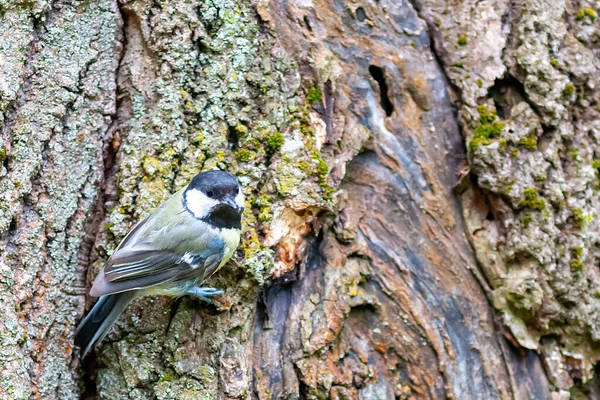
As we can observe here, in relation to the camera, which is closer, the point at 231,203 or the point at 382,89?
the point at 231,203

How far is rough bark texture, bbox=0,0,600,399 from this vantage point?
2277mm

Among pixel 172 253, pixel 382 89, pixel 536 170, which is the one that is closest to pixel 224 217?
pixel 172 253

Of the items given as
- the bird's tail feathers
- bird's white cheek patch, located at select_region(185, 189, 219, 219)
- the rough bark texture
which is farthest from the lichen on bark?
the bird's tail feathers

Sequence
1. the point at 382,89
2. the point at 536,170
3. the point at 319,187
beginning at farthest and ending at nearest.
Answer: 1. the point at 382,89
2. the point at 536,170
3. the point at 319,187

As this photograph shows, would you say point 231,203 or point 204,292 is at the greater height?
point 231,203

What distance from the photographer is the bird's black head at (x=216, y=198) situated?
7.50 feet

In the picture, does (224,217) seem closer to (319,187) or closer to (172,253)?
(172,253)

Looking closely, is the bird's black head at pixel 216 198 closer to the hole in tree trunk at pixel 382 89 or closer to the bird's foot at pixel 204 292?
the bird's foot at pixel 204 292

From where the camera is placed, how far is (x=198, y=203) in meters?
2.40

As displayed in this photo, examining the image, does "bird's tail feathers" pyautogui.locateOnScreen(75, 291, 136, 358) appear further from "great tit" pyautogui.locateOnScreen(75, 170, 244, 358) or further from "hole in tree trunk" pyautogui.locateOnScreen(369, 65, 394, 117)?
"hole in tree trunk" pyautogui.locateOnScreen(369, 65, 394, 117)

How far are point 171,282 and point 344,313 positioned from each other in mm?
656

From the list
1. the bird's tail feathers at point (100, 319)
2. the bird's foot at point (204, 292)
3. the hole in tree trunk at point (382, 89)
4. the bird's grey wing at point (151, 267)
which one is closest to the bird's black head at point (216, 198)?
the bird's grey wing at point (151, 267)

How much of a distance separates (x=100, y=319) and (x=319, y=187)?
0.90 meters

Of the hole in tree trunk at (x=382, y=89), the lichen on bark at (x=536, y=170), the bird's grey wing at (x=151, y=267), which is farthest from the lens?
the hole in tree trunk at (x=382, y=89)
